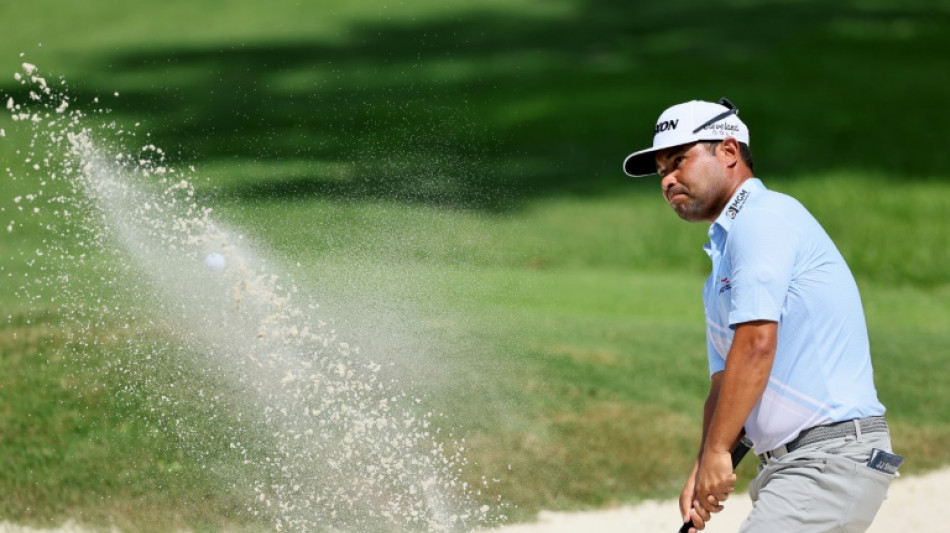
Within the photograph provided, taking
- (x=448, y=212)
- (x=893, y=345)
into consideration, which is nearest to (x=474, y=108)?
(x=448, y=212)

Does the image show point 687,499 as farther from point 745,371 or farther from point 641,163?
point 641,163

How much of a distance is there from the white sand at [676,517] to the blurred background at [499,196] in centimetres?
16

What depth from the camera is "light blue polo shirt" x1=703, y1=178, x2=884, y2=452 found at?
13.3 feet

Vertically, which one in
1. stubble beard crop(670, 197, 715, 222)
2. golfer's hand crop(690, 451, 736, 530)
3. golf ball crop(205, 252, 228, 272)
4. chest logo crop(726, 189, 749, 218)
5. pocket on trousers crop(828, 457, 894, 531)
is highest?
golf ball crop(205, 252, 228, 272)

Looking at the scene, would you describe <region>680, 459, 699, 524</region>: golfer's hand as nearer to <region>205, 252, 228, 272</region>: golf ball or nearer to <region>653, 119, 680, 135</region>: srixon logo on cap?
<region>653, 119, 680, 135</region>: srixon logo on cap

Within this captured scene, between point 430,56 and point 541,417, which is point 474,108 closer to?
point 430,56

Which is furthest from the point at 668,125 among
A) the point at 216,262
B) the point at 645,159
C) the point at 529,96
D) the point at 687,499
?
the point at 529,96

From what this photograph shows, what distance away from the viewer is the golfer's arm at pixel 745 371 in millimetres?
4016

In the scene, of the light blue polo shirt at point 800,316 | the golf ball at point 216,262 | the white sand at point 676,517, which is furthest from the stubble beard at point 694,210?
the golf ball at point 216,262

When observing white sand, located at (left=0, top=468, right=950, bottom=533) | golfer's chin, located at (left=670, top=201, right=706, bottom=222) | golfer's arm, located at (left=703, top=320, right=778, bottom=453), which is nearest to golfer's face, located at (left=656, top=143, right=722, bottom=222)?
golfer's chin, located at (left=670, top=201, right=706, bottom=222)

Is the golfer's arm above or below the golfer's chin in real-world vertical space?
below

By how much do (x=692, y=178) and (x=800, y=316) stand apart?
0.61m

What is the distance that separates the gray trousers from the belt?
0.04ft

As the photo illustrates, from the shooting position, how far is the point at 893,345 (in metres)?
11.7
